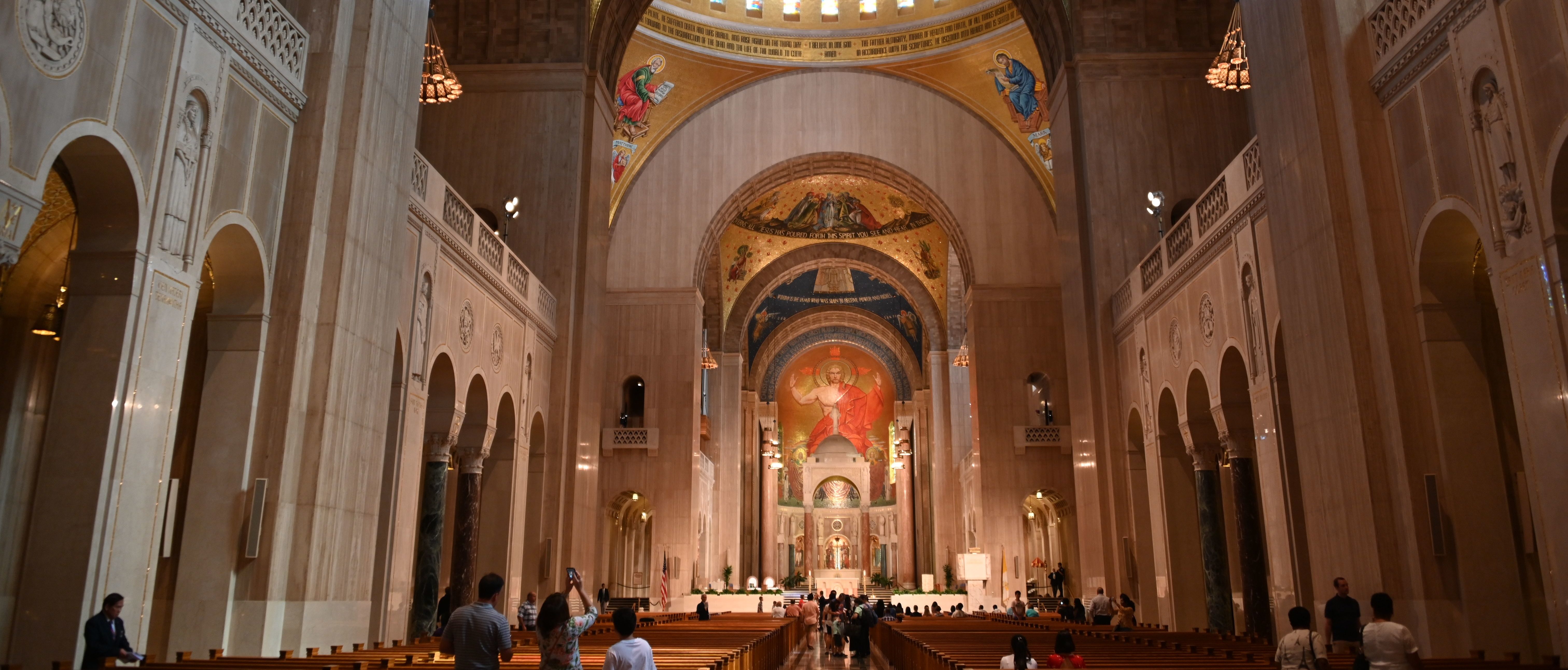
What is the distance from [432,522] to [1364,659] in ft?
32.1

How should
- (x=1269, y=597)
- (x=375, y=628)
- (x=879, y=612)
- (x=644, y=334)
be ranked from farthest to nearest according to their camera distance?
(x=644, y=334) → (x=879, y=612) → (x=1269, y=597) → (x=375, y=628)

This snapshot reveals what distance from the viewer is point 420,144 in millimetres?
16391

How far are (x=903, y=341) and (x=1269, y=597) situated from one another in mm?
24122

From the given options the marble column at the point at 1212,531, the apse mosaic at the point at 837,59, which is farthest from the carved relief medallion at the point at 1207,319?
the apse mosaic at the point at 837,59

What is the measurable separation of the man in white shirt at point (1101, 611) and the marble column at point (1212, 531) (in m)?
1.34

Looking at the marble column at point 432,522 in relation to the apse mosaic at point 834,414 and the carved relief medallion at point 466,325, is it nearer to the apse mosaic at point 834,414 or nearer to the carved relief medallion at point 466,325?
the carved relief medallion at point 466,325

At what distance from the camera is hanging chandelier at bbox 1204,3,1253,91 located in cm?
1149

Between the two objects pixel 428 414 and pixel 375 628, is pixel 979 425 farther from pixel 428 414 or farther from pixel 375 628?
pixel 375 628

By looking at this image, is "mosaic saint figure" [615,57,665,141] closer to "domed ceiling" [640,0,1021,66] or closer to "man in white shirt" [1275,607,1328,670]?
"domed ceiling" [640,0,1021,66]

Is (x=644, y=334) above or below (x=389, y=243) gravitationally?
above

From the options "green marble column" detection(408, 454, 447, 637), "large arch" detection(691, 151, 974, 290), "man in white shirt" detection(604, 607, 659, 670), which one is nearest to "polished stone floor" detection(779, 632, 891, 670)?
"green marble column" detection(408, 454, 447, 637)

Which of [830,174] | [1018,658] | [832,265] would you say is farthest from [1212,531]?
[832,265]

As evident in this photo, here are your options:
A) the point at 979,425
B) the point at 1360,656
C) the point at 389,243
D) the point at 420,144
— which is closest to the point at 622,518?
the point at 979,425

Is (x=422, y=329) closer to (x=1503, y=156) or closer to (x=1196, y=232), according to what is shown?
(x=1196, y=232)
